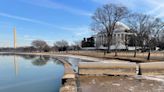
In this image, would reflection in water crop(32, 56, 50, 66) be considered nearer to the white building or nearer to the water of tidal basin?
the water of tidal basin

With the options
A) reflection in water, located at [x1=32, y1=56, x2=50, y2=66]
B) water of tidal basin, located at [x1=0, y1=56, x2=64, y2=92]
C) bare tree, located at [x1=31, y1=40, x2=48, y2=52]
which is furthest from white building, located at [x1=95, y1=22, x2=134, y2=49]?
water of tidal basin, located at [x1=0, y1=56, x2=64, y2=92]

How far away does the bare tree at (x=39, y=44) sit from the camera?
453 ft

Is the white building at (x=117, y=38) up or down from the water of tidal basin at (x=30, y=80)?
up

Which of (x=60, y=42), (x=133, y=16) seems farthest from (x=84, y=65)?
(x=60, y=42)

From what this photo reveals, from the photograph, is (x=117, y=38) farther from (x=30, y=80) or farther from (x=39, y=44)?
(x=30, y=80)

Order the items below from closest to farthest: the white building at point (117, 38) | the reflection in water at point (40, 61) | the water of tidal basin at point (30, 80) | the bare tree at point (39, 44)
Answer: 1. the water of tidal basin at point (30, 80)
2. the reflection in water at point (40, 61)
3. the white building at point (117, 38)
4. the bare tree at point (39, 44)

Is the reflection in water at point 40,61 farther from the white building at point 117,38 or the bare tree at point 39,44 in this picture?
the bare tree at point 39,44

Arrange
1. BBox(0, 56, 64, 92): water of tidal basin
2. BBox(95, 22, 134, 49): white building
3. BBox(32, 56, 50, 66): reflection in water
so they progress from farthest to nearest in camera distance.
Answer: BBox(95, 22, 134, 49): white building, BBox(32, 56, 50, 66): reflection in water, BBox(0, 56, 64, 92): water of tidal basin

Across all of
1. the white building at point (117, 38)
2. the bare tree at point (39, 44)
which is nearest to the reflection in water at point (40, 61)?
the white building at point (117, 38)

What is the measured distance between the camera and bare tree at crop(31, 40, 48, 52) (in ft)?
453

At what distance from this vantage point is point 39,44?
Result: 143 m

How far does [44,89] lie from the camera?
14648mm

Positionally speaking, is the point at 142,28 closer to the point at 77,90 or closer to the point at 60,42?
the point at 77,90

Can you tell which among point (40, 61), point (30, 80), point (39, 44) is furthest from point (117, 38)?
point (30, 80)
